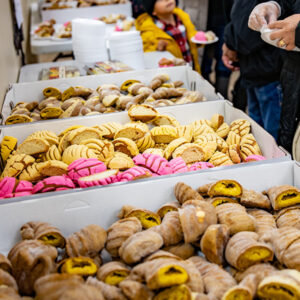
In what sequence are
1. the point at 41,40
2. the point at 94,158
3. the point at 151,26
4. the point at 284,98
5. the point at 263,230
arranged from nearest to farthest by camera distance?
the point at 263,230, the point at 94,158, the point at 284,98, the point at 151,26, the point at 41,40

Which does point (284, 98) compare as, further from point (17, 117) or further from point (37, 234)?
point (37, 234)

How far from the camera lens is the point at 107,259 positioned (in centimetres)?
92

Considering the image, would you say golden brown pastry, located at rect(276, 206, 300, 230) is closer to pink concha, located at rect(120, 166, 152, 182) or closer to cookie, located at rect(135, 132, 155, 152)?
pink concha, located at rect(120, 166, 152, 182)

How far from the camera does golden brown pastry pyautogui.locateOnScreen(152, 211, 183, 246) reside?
2.84ft

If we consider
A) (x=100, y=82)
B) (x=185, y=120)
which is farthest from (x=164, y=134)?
(x=100, y=82)

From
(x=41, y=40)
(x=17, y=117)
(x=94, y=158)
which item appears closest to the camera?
(x=94, y=158)

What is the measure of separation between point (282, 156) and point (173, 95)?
0.79 m

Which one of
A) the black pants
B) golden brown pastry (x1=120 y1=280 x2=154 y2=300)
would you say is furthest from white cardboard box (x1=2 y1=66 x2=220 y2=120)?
golden brown pastry (x1=120 y1=280 x2=154 y2=300)

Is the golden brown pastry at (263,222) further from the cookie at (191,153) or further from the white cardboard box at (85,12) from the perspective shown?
the white cardboard box at (85,12)

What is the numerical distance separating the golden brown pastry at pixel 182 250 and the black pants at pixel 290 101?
1118 mm

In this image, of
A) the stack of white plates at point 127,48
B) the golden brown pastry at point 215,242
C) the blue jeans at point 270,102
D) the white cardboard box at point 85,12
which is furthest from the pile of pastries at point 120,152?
the white cardboard box at point 85,12

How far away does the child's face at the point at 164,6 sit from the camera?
294 centimetres

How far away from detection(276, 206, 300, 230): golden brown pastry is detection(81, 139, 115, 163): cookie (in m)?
0.56

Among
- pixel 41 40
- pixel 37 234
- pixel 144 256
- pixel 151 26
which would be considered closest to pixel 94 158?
pixel 37 234
